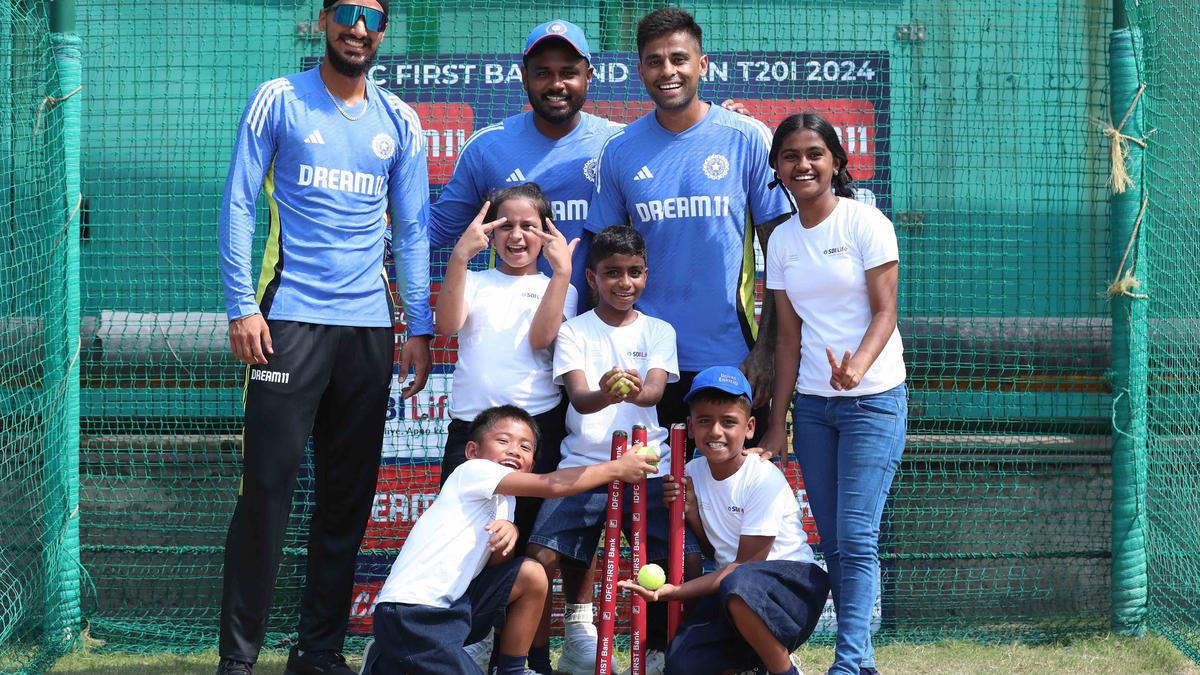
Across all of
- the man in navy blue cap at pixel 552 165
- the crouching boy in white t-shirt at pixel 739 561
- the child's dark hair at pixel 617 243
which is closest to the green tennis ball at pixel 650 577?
the crouching boy in white t-shirt at pixel 739 561

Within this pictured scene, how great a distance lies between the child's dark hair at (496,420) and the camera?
375 centimetres

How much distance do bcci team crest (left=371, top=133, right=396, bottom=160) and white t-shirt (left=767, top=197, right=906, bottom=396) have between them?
1.31 m

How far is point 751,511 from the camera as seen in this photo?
377 cm

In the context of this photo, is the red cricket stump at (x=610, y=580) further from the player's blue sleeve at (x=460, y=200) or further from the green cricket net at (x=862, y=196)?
the green cricket net at (x=862, y=196)

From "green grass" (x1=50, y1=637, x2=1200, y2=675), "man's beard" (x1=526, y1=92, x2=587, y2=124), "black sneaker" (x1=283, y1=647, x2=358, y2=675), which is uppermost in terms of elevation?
"man's beard" (x1=526, y1=92, x2=587, y2=124)

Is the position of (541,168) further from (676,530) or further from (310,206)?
(676,530)

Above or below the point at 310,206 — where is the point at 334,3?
above

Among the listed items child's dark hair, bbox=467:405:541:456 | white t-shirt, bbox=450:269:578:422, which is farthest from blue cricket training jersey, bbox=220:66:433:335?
child's dark hair, bbox=467:405:541:456

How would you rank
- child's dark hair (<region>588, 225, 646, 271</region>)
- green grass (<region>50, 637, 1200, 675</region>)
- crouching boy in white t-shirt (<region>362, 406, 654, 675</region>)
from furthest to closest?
green grass (<region>50, 637, 1200, 675</region>), child's dark hair (<region>588, 225, 646, 271</region>), crouching boy in white t-shirt (<region>362, 406, 654, 675</region>)

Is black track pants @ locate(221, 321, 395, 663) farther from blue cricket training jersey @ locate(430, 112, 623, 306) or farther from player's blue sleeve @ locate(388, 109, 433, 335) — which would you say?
blue cricket training jersey @ locate(430, 112, 623, 306)

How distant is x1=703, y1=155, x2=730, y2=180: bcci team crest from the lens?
4.04 meters

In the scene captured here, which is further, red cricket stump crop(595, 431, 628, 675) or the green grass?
the green grass

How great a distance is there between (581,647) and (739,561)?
72 cm

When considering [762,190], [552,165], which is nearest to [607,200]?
[552,165]
